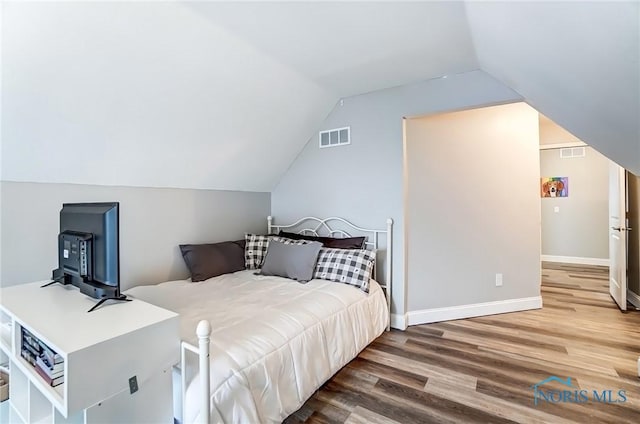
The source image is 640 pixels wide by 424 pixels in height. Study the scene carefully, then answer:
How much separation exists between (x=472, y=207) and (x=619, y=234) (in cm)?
183

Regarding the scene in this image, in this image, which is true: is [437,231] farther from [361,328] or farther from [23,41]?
[23,41]

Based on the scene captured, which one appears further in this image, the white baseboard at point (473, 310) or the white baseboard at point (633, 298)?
the white baseboard at point (633, 298)

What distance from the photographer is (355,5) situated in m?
1.70

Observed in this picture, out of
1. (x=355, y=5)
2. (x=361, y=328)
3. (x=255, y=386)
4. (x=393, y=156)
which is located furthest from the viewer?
(x=393, y=156)

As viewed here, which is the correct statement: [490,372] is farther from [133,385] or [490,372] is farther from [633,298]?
[633,298]

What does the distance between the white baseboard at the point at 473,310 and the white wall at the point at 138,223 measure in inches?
81.8

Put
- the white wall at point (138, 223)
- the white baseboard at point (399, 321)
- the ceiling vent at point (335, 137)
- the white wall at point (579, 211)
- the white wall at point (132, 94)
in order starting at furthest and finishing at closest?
the white wall at point (579, 211)
the ceiling vent at point (335, 137)
the white baseboard at point (399, 321)
the white wall at point (138, 223)
the white wall at point (132, 94)

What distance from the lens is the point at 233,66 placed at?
7.11 feet

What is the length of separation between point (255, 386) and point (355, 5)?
2.08 metres

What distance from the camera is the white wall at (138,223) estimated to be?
195cm

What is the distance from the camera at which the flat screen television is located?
1.35 meters

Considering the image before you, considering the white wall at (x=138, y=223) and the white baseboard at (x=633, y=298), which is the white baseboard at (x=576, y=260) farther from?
the white wall at (x=138, y=223)

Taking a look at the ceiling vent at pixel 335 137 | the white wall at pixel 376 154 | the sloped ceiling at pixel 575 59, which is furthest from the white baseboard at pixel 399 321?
the sloped ceiling at pixel 575 59

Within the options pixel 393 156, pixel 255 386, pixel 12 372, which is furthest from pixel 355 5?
pixel 12 372
